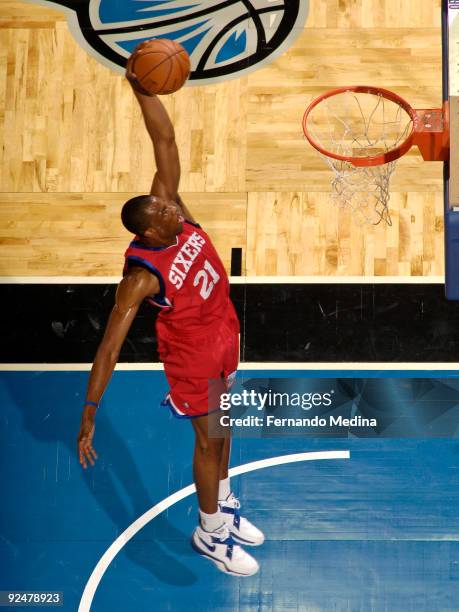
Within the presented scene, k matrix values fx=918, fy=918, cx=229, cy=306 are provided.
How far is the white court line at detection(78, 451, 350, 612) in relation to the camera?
526cm

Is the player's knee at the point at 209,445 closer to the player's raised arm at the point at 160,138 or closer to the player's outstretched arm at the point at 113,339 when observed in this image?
the player's outstretched arm at the point at 113,339

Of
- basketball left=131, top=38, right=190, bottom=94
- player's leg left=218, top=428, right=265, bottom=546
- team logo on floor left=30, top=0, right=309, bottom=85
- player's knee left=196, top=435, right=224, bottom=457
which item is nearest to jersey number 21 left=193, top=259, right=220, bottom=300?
player's knee left=196, top=435, right=224, bottom=457

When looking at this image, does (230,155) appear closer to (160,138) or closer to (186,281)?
(160,138)

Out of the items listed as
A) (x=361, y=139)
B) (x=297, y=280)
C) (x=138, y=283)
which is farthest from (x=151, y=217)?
(x=361, y=139)

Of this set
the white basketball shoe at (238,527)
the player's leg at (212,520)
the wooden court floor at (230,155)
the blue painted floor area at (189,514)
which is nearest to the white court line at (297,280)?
the wooden court floor at (230,155)

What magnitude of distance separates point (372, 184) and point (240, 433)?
1726 mm

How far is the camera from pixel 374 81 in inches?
238

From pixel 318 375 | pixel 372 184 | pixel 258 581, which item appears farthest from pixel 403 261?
pixel 258 581

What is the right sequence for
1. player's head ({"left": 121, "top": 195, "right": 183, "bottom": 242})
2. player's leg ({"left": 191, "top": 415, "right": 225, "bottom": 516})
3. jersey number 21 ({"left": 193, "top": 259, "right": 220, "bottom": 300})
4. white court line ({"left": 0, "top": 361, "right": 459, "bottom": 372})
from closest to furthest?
1. player's head ({"left": 121, "top": 195, "right": 183, "bottom": 242})
2. jersey number 21 ({"left": 193, "top": 259, "right": 220, "bottom": 300})
3. player's leg ({"left": 191, "top": 415, "right": 225, "bottom": 516})
4. white court line ({"left": 0, "top": 361, "right": 459, "bottom": 372})

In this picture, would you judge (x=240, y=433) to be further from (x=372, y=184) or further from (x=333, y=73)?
(x=333, y=73)

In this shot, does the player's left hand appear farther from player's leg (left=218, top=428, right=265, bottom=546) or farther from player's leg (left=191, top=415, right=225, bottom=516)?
player's leg (left=218, top=428, right=265, bottom=546)

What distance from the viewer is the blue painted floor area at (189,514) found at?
519cm

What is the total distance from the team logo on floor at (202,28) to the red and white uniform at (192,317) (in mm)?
1613

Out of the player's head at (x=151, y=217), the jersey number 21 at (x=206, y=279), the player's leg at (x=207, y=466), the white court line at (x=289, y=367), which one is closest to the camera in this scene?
the player's head at (x=151, y=217)
